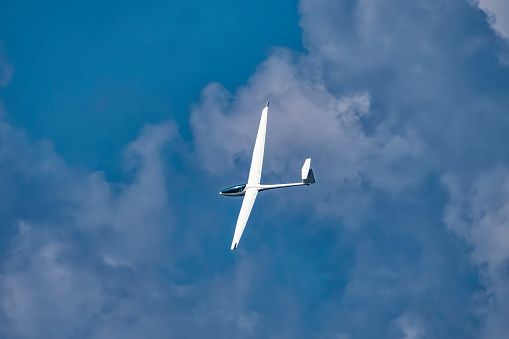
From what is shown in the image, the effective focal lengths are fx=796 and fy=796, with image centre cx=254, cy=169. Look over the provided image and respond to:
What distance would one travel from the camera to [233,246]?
649 feet
